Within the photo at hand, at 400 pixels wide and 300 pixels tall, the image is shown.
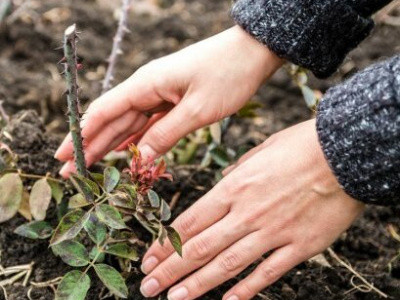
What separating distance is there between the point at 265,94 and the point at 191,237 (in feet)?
4.70

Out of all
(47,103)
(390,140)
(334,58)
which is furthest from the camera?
(47,103)

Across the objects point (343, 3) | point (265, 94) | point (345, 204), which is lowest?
point (265, 94)

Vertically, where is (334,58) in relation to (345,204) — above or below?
above

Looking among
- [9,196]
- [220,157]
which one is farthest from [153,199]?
[220,157]

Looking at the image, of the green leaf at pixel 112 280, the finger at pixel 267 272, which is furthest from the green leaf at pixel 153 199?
the finger at pixel 267 272

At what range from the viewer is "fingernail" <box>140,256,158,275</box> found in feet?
5.62

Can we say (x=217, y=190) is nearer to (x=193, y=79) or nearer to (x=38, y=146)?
(x=193, y=79)

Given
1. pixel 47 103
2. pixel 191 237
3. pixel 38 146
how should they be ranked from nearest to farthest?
1. pixel 191 237
2. pixel 38 146
3. pixel 47 103

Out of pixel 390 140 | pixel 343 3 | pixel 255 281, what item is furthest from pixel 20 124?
pixel 390 140

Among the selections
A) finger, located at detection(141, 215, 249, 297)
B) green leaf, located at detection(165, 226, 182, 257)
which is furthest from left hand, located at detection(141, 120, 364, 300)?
green leaf, located at detection(165, 226, 182, 257)

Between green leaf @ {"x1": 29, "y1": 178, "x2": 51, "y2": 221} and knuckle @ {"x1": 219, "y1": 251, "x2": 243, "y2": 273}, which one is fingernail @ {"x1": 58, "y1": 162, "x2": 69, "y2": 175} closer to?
green leaf @ {"x1": 29, "y1": 178, "x2": 51, "y2": 221}

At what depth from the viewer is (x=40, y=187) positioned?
175 cm

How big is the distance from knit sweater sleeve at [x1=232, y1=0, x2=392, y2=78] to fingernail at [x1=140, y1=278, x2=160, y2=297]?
66 cm

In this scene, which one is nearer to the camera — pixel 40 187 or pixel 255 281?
pixel 255 281
